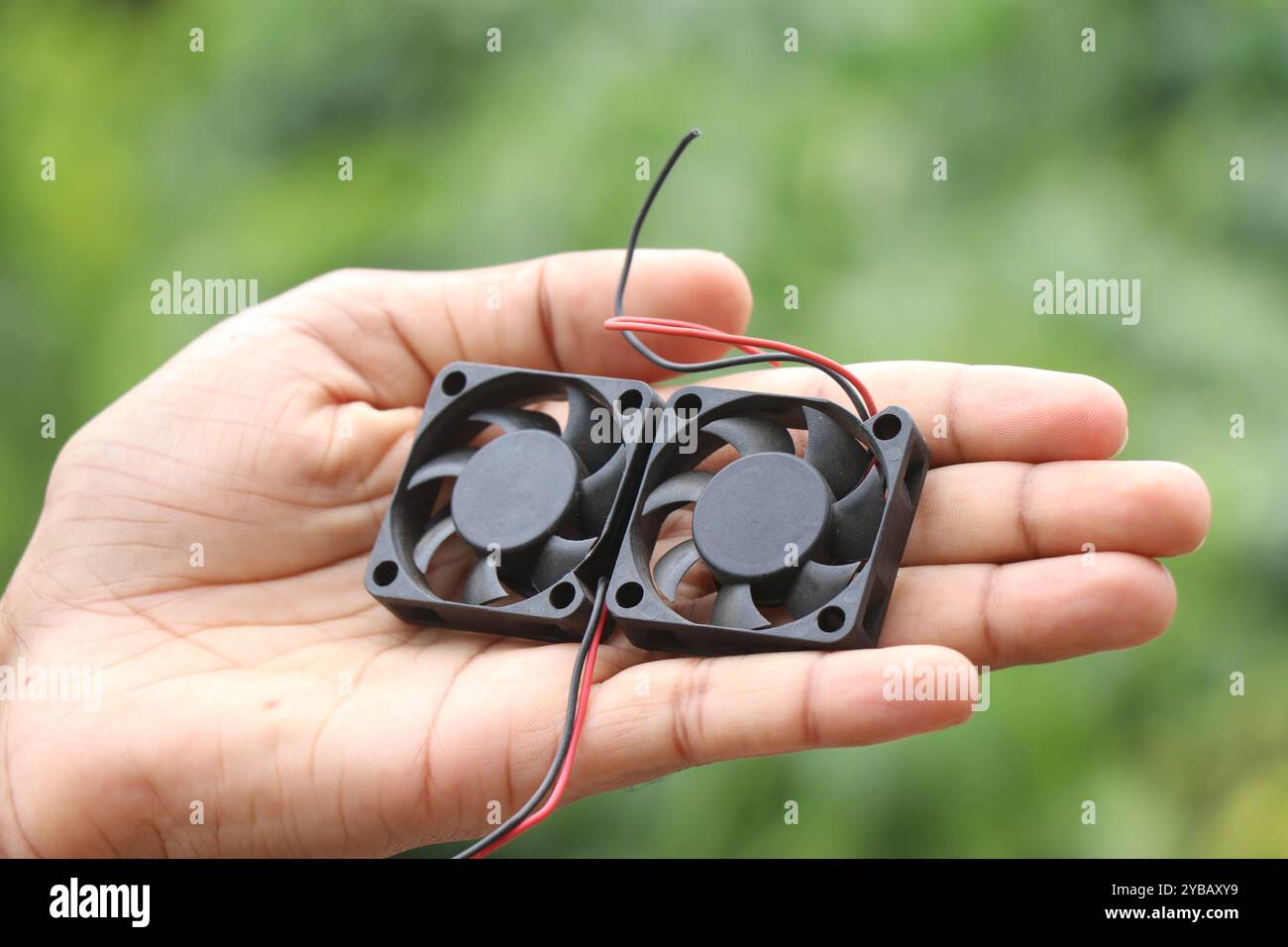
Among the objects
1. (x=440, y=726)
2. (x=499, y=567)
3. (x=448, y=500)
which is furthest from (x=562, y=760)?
(x=448, y=500)

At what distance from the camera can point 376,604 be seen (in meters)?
3.23

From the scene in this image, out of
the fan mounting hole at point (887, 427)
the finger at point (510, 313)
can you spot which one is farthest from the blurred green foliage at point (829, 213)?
the fan mounting hole at point (887, 427)

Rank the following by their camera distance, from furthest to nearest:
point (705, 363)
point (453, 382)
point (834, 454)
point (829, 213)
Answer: point (829, 213) < point (453, 382) < point (705, 363) < point (834, 454)

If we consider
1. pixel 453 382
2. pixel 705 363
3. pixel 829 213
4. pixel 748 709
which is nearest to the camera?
pixel 748 709

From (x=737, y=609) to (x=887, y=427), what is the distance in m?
0.54

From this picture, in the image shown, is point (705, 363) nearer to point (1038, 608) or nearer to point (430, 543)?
point (430, 543)

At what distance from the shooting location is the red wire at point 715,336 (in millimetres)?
2955

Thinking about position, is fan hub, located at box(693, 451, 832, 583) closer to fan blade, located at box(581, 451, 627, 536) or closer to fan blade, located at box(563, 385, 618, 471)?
fan blade, located at box(581, 451, 627, 536)

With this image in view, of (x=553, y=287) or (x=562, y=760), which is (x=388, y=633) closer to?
(x=562, y=760)

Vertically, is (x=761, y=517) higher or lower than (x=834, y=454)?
lower

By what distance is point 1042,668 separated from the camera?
12.9 ft

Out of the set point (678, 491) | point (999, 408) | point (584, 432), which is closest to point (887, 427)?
point (999, 408)

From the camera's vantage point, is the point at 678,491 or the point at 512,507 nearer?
the point at 678,491

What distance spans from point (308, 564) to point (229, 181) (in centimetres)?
300
